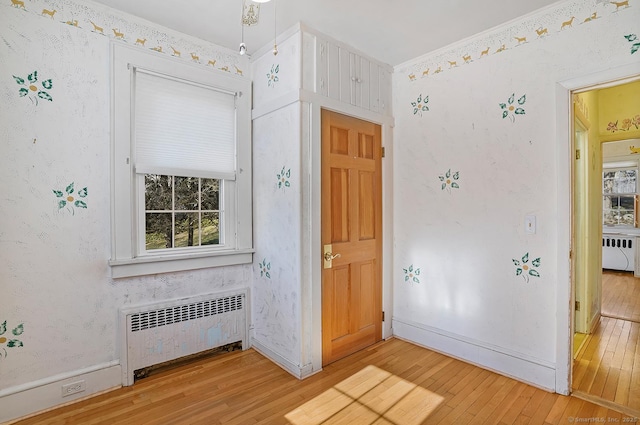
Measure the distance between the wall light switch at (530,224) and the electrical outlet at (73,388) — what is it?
11.0ft

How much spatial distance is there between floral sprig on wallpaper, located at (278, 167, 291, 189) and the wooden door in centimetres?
29

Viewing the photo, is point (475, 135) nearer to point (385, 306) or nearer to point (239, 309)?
point (385, 306)

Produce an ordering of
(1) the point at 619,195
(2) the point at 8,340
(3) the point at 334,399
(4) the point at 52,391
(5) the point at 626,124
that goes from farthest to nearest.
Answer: (1) the point at 619,195, (5) the point at 626,124, (3) the point at 334,399, (4) the point at 52,391, (2) the point at 8,340

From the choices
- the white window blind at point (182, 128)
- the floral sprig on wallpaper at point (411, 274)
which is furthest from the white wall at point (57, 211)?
the floral sprig on wallpaper at point (411, 274)

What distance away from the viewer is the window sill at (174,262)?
235 centimetres

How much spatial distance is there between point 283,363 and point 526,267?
205cm

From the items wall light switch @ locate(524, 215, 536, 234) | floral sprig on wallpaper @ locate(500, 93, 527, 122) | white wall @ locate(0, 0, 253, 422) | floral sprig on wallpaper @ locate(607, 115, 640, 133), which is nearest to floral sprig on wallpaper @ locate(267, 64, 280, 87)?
white wall @ locate(0, 0, 253, 422)

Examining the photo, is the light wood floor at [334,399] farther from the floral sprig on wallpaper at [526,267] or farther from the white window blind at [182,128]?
the white window blind at [182,128]

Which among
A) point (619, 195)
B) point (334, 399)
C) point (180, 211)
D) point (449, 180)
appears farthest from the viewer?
point (619, 195)

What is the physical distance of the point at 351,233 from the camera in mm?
2904

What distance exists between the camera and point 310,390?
2338mm

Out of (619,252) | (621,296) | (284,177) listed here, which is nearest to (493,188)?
(284,177)

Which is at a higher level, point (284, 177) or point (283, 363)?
point (284, 177)

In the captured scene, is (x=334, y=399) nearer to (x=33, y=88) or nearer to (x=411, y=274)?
(x=411, y=274)
